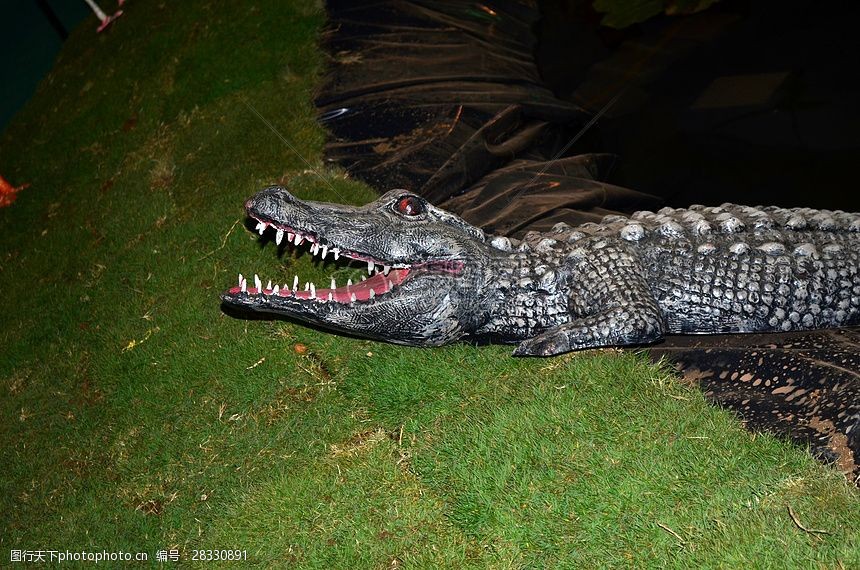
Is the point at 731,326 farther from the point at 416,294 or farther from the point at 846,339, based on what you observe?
the point at 416,294

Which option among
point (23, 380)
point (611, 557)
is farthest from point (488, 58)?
point (611, 557)

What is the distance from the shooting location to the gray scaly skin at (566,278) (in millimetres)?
3340

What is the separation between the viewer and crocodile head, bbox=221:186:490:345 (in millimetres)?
3336

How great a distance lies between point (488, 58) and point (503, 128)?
1.07 metres

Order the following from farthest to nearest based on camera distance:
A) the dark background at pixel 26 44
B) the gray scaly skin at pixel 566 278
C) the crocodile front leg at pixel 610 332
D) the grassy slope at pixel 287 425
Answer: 1. the dark background at pixel 26 44
2. the gray scaly skin at pixel 566 278
3. the crocodile front leg at pixel 610 332
4. the grassy slope at pixel 287 425

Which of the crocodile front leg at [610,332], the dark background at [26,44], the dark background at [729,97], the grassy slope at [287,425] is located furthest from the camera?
the dark background at [26,44]

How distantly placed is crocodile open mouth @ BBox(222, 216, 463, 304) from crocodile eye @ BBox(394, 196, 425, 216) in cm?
23

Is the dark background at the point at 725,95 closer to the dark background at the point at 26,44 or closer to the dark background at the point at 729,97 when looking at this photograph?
the dark background at the point at 729,97

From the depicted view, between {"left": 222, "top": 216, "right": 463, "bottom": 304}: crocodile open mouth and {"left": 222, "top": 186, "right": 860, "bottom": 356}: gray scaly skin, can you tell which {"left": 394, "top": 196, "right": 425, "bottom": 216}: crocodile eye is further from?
{"left": 222, "top": 216, "right": 463, "bottom": 304}: crocodile open mouth

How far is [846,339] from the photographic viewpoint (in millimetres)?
3316

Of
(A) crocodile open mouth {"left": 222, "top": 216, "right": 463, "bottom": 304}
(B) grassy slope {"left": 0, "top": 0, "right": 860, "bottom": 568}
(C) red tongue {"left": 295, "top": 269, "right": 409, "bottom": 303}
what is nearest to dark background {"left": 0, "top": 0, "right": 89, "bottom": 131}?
(B) grassy slope {"left": 0, "top": 0, "right": 860, "bottom": 568}

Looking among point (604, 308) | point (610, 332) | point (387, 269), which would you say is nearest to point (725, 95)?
point (604, 308)

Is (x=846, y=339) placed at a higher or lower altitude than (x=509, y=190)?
lower

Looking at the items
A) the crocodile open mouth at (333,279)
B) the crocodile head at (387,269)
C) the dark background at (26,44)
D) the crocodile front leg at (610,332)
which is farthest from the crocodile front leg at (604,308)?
the dark background at (26,44)
